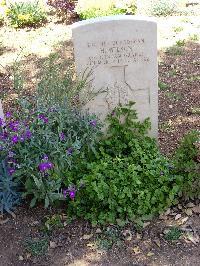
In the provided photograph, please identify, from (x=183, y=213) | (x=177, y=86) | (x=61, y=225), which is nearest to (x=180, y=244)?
(x=183, y=213)

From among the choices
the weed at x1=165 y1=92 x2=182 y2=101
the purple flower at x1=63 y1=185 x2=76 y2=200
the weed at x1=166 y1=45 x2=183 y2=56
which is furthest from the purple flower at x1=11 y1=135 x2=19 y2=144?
the weed at x1=166 y1=45 x2=183 y2=56

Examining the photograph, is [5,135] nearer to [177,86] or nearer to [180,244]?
[180,244]

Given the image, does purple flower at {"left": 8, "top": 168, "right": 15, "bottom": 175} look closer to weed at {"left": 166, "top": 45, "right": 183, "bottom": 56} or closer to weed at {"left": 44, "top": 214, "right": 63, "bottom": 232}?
weed at {"left": 44, "top": 214, "right": 63, "bottom": 232}

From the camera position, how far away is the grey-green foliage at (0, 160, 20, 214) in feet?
12.8

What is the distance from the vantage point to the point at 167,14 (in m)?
8.27

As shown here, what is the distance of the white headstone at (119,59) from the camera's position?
413 cm

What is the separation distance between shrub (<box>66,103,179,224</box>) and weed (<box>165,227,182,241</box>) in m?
0.23

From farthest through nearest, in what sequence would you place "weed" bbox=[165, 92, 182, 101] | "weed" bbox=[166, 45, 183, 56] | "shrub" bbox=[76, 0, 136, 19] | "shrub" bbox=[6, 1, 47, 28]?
"shrub" bbox=[6, 1, 47, 28] < "shrub" bbox=[76, 0, 136, 19] < "weed" bbox=[166, 45, 183, 56] < "weed" bbox=[165, 92, 182, 101]

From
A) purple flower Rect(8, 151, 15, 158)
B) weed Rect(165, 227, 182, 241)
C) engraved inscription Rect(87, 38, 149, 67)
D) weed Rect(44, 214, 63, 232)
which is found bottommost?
weed Rect(165, 227, 182, 241)

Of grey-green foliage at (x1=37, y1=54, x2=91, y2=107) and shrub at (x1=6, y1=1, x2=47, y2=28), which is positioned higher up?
shrub at (x1=6, y1=1, x2=47, y2=28)

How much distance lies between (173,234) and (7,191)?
1.43 metres

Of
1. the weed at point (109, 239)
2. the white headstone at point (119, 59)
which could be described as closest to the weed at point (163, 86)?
the white headstone at point (119, 59)

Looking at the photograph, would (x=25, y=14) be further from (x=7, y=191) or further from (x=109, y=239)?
(x=109, y=239)

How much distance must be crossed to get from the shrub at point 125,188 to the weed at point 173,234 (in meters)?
0.23
